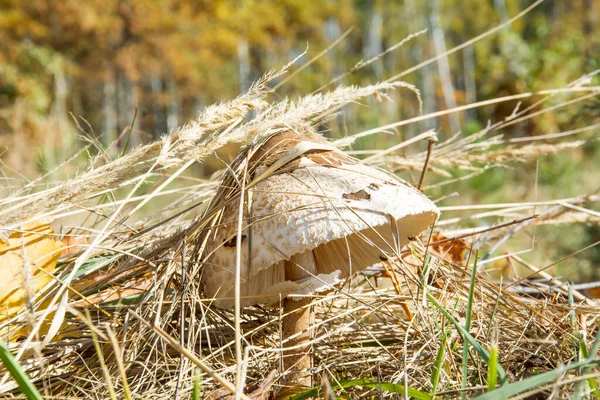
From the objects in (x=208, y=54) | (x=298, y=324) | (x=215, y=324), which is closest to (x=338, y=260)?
(x=298, y=324)

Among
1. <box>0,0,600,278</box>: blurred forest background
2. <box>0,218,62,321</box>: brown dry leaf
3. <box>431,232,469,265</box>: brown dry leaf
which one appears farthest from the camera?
<box>0,0,600,278</box>: blurred forest background

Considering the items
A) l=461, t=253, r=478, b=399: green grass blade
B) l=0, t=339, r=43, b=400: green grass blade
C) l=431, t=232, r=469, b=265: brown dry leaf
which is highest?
l=0, t=339, r=43, b=400: green grass blade

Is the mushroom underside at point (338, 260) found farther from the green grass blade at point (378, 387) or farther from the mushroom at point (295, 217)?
the green grass blade at point (378, 387)

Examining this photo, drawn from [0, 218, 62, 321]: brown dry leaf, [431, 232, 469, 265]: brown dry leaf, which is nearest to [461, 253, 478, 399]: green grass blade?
[431, 232, 469, 265]: brown dry leaf

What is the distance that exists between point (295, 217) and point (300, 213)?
1 centimetres

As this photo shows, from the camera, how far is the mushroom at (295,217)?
0.91 meters

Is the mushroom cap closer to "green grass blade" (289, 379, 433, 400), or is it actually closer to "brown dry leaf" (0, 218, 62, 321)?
"green grass blade" (289, 379, 433, 400)

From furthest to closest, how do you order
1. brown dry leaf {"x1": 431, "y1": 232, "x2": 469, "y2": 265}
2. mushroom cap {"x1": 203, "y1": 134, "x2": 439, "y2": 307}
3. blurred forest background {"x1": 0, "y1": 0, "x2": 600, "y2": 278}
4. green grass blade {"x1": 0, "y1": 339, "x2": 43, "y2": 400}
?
blurred forest background {"x1": 0, "y1": 0, "x2": 600, "y2": 278} < brown dry leaf {"x1": 431, "y1": 232, "x2": 469, "y2": 265} < mushroom cap {"x1": 203, "y1": 134, "x2": 439, "y2": 307} < green grass blade {"x1": 0, "y1": 339, "x2": 43, "y2": 400}

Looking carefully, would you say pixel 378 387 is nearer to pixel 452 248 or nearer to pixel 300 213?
pixel 300 213

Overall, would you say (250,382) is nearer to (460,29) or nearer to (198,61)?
(198,61)

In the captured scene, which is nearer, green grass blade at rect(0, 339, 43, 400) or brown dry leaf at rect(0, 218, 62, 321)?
green grass blade at rect(0, 339, 43, 400)

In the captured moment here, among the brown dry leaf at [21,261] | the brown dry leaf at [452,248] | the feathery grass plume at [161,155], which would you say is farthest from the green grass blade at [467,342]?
the brown dry leaf at [21,261]

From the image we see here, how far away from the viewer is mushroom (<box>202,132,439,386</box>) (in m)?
0.91

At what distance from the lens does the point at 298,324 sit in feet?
3.50
